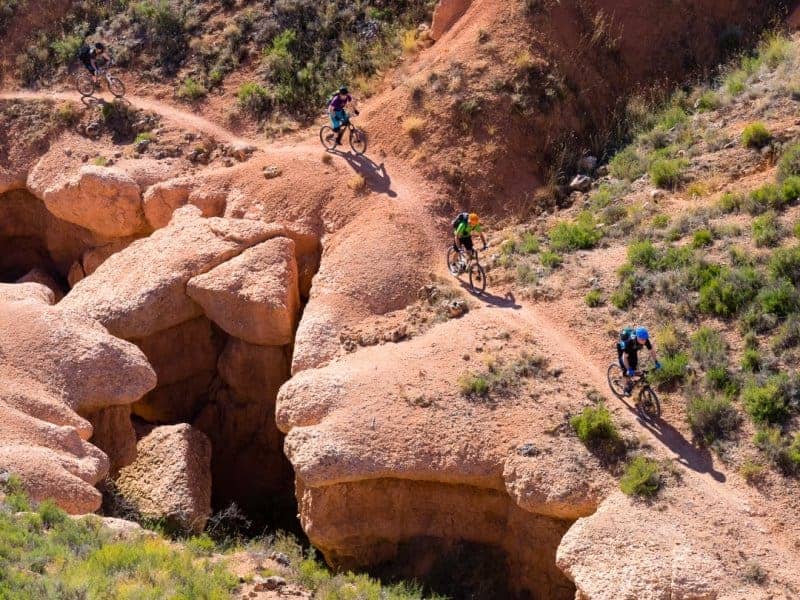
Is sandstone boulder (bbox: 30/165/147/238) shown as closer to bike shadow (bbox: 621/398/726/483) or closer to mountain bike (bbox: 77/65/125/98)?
mountain bike (bbox: 77/65/125/98)

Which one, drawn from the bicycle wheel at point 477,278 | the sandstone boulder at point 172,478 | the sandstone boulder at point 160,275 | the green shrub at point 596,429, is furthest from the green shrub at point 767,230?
the sandstone boulder at point 172,478

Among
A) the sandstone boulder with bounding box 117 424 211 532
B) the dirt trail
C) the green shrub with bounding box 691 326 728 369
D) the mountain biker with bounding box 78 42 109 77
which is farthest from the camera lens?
the mountain biker with bounding box 78 42 109 77

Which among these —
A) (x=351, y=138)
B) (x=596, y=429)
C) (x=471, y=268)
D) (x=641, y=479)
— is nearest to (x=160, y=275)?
(x=351, y=138)

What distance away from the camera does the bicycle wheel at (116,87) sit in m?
30.9

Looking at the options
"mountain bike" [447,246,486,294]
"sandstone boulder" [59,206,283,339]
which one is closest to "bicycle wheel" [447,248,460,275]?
"mountain bike" [447,246,486,294]

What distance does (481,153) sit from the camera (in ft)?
87.6

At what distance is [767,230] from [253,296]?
426 inches

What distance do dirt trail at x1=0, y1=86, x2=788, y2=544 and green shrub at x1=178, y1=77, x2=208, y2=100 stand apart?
519 mm

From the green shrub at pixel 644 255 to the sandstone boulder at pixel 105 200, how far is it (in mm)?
12619

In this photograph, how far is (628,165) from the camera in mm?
25516

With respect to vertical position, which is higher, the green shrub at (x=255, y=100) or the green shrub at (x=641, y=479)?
the green shrub at (x=255, y=100)

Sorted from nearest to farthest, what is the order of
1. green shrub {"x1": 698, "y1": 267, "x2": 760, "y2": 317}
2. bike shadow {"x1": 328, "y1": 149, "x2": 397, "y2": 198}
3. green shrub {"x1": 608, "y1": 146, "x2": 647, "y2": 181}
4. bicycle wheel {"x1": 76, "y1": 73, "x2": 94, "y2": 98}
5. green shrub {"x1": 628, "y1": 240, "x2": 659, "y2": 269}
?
green shrub {"x1": 698, "y1": 267, "x2": 760, "y2": 317} < green shrub {"x1": 628, "y1": 240, "x2": 659, "y2": 269} < green shrub {"x1": 608, "y1": 146, "x2": 647, "y2": 181} < bike shadow {"x1": 328, "y1": 149, "x2": 397, "y2": 198} < bicycle wheel {"x1": 76, "y1": 73, "x2": 94, "y2": 98}

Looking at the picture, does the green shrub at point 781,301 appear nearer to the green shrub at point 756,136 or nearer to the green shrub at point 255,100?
the green shrub at point 756,136

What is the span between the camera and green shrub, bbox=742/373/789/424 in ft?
62.1
